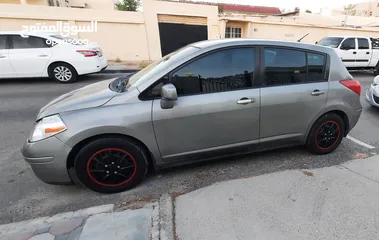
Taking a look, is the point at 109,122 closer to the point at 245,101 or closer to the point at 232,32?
the point at 245,101

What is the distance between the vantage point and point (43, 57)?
727 cm

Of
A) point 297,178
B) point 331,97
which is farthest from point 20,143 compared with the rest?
point 331,97

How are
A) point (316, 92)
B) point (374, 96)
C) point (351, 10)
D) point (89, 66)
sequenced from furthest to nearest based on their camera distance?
point (351, 10) < point (89, 66) < point (374, 96) < point (316, 92)

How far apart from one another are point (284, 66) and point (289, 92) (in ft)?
1.07

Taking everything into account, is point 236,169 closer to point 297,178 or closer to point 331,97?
point 297,178

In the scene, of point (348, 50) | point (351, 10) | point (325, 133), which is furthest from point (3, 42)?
point (351, 10)

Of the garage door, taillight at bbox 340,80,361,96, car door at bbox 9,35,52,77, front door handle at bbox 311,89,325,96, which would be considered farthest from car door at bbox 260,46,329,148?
the garage door

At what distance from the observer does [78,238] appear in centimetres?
188

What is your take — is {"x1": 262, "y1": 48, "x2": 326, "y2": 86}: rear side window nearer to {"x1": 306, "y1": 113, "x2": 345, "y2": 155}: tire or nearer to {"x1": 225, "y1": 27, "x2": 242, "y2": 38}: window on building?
{"x1": 306, "y1": 113, "x2": 345, "y2": 155}: tire

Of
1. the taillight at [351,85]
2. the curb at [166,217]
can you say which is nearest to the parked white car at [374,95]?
the taillight at [351,85]

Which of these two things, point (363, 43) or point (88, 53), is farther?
point (363, 43)

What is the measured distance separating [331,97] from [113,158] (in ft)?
9.12

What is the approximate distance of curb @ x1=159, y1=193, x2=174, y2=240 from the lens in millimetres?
1898

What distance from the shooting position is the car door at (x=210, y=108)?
2.43 metres
